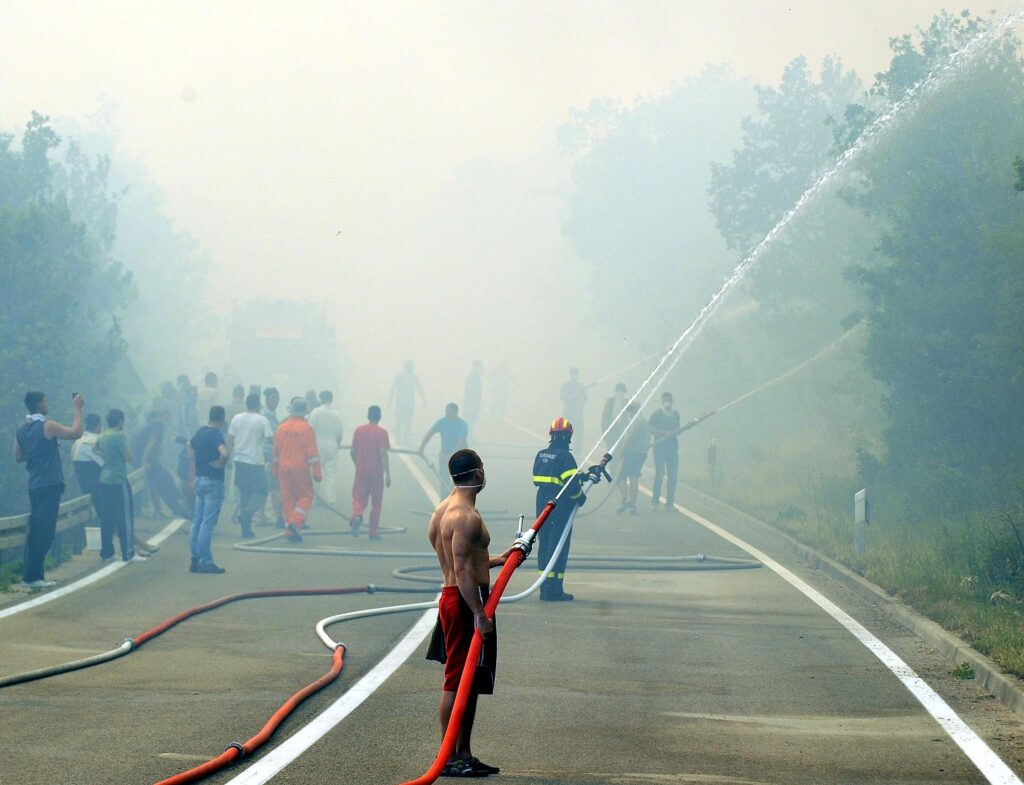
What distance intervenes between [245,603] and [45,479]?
255 cm

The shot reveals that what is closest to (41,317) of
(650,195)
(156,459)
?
(156,459)

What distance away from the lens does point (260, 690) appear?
30.9 feet

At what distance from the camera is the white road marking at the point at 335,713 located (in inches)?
282

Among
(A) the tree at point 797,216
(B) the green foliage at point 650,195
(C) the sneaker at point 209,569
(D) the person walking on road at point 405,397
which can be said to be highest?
(B) the green foliage at point 650,195

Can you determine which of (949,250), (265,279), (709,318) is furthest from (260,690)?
(265,279)

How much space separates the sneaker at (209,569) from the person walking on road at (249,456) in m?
3.50

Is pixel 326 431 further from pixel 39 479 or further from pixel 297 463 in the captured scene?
pixel 39 479

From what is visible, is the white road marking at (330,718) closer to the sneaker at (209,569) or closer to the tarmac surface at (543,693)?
the tarmac surface at (543,693)

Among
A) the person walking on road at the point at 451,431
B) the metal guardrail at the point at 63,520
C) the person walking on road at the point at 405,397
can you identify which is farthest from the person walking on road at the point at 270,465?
the person walking on road at the point at 405,397

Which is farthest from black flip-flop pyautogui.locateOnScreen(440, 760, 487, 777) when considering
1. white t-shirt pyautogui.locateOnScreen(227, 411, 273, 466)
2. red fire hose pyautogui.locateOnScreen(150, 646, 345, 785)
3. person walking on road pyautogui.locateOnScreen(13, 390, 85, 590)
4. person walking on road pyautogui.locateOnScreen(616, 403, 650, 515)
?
person walking on road pyautogui.locateOnScreen(616, 403, 650, 515)

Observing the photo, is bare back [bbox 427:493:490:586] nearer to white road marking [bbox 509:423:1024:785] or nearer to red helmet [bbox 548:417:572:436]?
white road marking [bbox 509:423:1024:785]

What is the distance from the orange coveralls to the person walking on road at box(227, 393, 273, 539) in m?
0.30

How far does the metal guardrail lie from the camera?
1492 centimetres

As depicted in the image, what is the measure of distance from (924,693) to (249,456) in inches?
477
